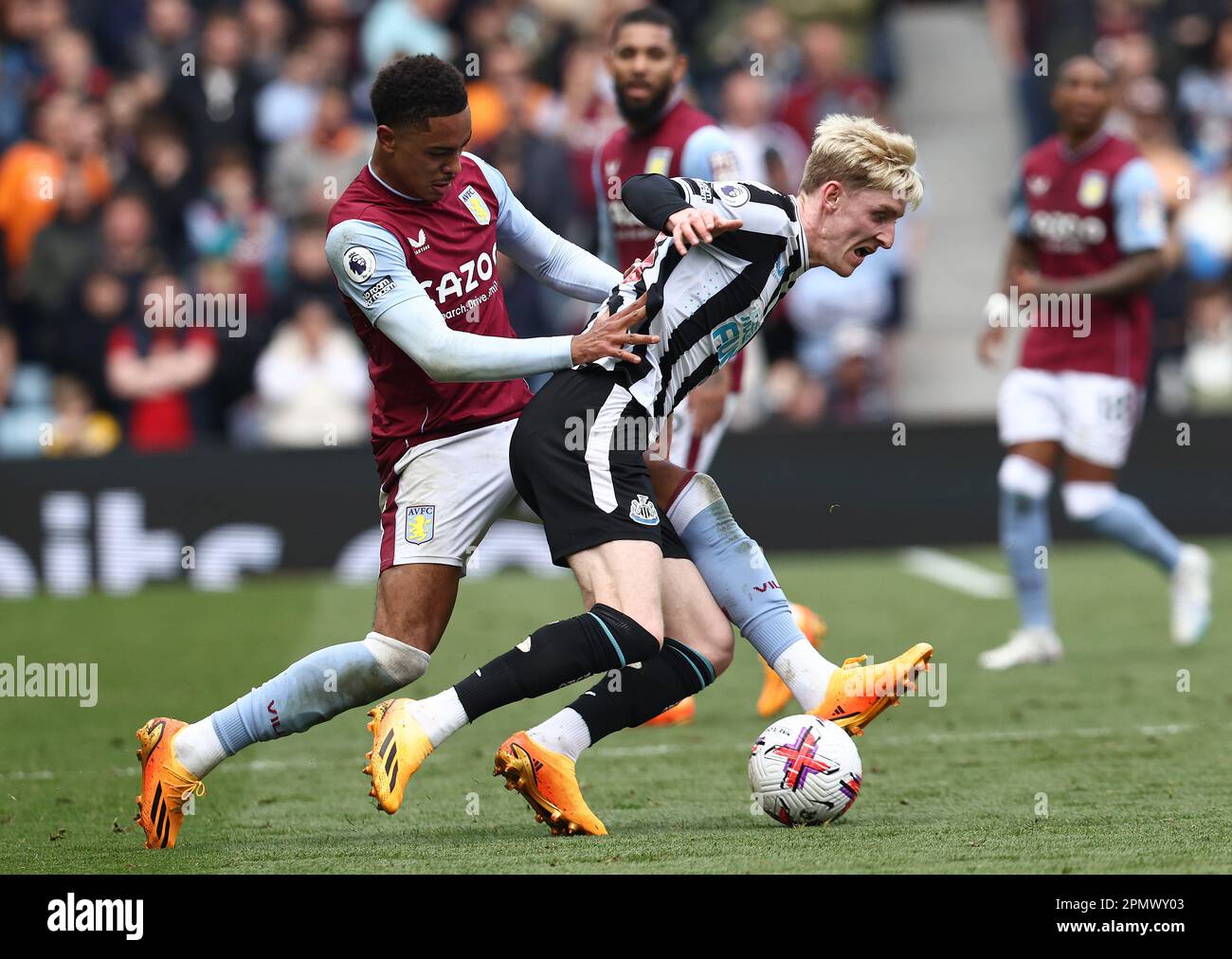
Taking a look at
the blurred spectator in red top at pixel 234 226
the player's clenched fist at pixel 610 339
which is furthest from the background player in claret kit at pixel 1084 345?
the blurred spectator in red top at pixel 234 226


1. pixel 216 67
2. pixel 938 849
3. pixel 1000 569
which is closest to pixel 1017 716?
pixel 938 849

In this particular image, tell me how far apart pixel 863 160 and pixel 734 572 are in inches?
50.2

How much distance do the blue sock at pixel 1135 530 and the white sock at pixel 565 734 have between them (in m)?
4.61

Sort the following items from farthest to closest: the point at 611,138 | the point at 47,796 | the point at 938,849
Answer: the point at 611,138
the point at 47,796
the point at 938,849

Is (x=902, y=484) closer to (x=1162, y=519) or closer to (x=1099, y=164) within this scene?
(x=1162, y=519)

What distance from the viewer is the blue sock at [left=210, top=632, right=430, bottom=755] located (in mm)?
5441

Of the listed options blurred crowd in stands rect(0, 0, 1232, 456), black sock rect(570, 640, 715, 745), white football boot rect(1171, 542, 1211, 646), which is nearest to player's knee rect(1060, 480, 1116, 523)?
white football boot rect(1171, 542, 1211, 646)

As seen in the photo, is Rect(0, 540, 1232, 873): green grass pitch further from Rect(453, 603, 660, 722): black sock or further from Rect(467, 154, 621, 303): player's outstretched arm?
Rect(467, 154, 621, 303): player's outstretched arm

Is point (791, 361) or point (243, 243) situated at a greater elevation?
point (243, 243)

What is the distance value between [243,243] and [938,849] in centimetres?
1019

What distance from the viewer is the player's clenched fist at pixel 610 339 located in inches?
204

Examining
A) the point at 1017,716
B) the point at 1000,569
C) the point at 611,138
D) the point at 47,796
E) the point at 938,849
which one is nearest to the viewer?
the point at 938,849

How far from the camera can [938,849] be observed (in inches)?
193

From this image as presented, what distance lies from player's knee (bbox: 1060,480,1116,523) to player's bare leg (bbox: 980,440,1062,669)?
19cm
